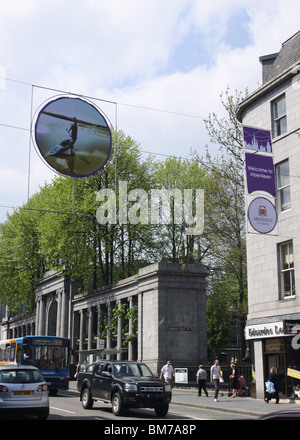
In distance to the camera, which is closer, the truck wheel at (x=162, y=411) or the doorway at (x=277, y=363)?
the truck wheel at (x=162, y=411)

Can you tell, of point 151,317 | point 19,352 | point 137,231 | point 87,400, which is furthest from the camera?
point 137,231

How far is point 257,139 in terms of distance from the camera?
21422 millimetres

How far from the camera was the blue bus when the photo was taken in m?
28.7

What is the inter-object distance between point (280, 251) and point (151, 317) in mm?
14884

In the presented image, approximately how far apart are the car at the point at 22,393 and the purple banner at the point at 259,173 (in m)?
10.7

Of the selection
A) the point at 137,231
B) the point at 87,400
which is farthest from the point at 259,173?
the point at 137,231

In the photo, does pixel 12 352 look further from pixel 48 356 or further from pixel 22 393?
pixel 22 393

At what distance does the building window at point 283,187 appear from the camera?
80.2 ft

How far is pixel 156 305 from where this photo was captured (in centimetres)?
3653

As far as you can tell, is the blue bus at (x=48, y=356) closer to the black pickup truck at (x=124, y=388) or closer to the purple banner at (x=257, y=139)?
the black pickup truck at (x=124, y=388)

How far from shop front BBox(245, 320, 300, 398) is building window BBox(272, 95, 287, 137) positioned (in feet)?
29.9

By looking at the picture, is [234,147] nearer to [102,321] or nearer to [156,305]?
[156,305]

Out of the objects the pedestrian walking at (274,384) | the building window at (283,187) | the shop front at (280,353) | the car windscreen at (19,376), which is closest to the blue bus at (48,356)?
the shop front at (280,353)

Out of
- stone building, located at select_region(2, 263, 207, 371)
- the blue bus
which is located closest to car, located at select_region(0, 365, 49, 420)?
the blue bus
